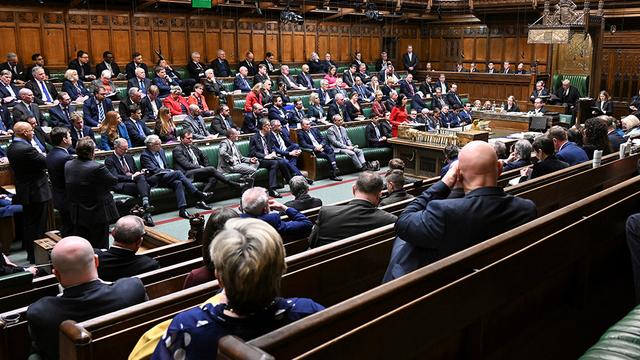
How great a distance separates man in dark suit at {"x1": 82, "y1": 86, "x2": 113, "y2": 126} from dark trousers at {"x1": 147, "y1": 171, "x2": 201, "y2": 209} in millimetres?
1990

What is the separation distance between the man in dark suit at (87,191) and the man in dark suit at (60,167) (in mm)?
245

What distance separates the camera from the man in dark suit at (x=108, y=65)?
11688mm

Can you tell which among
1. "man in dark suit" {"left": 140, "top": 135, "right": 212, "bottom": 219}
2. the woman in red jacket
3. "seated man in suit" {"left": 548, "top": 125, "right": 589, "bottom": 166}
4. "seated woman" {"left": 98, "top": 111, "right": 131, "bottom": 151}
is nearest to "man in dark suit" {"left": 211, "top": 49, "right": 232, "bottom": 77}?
the woman in red jacket

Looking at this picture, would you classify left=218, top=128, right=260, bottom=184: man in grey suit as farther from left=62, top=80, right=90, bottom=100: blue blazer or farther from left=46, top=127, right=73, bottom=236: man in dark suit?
left=62, top=80, right=90, bottom=100: blue blazer

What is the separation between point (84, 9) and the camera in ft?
40.0

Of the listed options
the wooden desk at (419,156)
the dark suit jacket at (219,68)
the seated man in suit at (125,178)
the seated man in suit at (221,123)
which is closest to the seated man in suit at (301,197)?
the seated man in suit at (125,178)

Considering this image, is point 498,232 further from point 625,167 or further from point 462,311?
point 625,167

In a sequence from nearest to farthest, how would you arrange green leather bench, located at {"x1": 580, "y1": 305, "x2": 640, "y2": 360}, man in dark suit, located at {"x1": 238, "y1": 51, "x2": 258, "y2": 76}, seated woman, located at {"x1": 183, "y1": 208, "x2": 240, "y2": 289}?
green leather bench, located at {"x1": 580, "y1": 305, "x2": 640, "y2": 360} → seated woman, located at {"x1": 183, "y1": 208, "x2": 240, "y2": 289} → man in dark suit, located at {"x1": 238, "y1": 51, "x2": 258, "y2": 76}

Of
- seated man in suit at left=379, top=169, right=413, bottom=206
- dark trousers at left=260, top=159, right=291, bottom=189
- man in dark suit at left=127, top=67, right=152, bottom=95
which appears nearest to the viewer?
seated man in suit at left=379, top=169, right=413, bottom=206

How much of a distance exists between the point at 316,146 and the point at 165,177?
2.91 metres

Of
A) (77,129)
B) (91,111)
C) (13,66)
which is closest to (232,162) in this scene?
(77,129)

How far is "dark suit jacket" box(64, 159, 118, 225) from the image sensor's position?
5.39m

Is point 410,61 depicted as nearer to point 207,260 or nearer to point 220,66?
point 220,66

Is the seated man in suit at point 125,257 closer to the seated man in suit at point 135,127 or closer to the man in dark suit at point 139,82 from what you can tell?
the seated man in suit at point 135,127
